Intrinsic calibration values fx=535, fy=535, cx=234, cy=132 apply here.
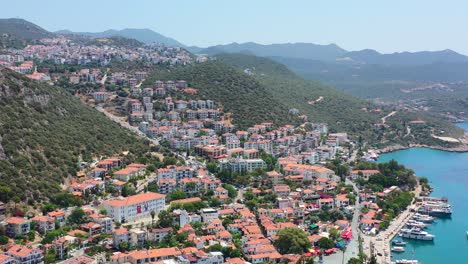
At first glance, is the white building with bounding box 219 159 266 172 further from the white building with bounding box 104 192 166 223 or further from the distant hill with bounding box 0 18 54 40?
the distant hill with bounding box 0 18 54 40

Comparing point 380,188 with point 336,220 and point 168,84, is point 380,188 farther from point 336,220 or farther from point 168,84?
point 168,84

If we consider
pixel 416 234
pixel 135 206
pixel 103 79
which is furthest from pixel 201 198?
pixel 103 79

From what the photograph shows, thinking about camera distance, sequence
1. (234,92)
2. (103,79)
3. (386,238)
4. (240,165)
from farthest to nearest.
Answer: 1. (103,79)
2. (234,92)
3. (240,165)
4. (386,238)

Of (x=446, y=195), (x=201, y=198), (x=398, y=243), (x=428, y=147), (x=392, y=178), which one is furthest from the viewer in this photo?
(x=428, y=147)

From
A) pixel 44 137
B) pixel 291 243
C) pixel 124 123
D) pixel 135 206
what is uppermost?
pixel 44 137

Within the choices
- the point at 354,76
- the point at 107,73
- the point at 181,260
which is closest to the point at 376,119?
the point at 107,73

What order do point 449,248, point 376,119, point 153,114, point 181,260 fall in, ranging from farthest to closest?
point 376,119
point 153,114
point 449,248
point 181,260

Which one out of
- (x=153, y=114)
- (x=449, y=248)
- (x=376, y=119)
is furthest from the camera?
(x=376, y=119)

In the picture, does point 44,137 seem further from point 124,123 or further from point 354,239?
point 354,239
